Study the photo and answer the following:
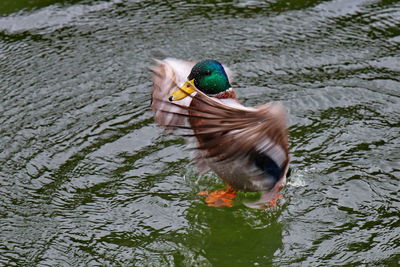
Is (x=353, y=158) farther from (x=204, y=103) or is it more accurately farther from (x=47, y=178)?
(x=47, y=178)

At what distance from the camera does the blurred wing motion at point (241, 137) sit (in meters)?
4.23

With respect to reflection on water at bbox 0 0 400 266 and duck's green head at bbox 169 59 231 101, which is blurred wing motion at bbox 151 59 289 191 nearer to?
duck's green head at bbox 169 59 231 101

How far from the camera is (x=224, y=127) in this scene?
4223 millimetres

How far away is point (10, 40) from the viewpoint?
23.2 feet

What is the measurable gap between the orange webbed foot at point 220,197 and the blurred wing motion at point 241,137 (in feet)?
1.35

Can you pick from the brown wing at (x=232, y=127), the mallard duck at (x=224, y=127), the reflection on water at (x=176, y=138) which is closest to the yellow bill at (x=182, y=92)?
the mallard duck at (x=224, y=127)

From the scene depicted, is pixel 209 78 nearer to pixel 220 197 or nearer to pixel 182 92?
pixel 182 92

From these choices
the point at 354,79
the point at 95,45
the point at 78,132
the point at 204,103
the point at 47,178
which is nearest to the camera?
the point at 204,103

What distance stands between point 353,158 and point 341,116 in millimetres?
548

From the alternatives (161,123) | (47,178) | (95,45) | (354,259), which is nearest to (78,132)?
(47,178)

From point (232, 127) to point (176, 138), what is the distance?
147 centimetres

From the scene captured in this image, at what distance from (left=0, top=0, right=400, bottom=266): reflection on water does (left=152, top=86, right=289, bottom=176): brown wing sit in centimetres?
65

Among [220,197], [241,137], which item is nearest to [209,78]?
[241,137]

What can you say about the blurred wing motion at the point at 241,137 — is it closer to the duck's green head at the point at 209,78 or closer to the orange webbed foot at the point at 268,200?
the orange webbed foot at the point at 268,200
